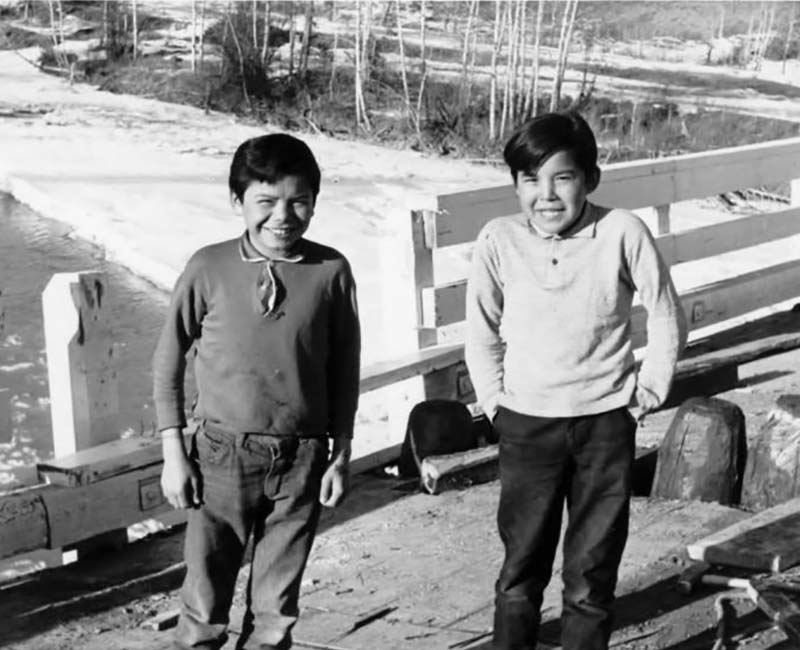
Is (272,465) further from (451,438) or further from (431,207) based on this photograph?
(431,207)

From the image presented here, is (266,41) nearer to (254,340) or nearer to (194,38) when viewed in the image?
(194,38)

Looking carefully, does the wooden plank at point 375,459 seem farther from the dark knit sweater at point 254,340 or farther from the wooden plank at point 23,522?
the dark knit sweater at point 254,340

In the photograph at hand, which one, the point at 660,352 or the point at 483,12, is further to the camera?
the point at 483,12

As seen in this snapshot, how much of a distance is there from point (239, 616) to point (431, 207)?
8.86 feet

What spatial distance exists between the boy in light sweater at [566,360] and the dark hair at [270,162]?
523mm

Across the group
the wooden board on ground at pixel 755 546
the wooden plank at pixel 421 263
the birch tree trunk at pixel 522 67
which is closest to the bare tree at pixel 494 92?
the birch tree trunk at pixel 522 67

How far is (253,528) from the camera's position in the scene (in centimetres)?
391

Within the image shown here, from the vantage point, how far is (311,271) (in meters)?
3.81

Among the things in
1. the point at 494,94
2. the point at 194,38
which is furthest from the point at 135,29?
the point at 494,94

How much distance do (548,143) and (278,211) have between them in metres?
0.66

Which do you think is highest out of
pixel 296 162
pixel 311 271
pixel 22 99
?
pixel 296 162

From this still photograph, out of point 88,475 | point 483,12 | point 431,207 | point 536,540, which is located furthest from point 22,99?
point 536,540

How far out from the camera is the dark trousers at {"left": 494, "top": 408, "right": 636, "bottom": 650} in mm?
4039

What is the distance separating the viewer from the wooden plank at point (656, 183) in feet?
23.7
